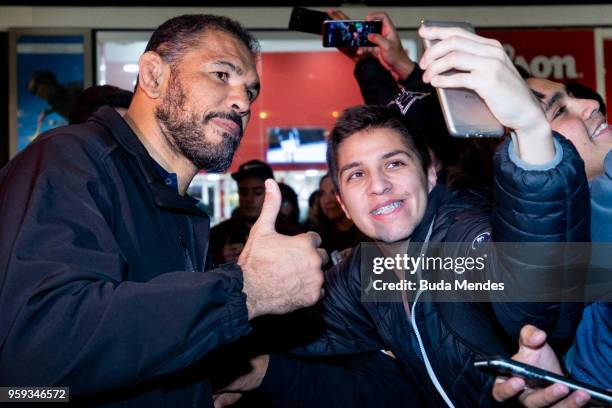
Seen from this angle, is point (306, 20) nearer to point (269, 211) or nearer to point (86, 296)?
point (269, 211)

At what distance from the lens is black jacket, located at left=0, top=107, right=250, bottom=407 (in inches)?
45.0

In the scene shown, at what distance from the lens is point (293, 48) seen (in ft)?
19.4

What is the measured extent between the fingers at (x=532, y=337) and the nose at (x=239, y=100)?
1.01 meters

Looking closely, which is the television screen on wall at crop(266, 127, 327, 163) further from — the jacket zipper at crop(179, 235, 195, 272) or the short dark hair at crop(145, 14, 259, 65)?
the jacket zipper at crop(179, 235, 195, 272)

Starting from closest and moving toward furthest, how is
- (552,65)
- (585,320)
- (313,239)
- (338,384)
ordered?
(313,239) → (585,320) → (338,384) → (552,65)

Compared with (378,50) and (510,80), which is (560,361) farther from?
(378,50)

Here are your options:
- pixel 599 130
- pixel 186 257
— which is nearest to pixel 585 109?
pixel 599 130

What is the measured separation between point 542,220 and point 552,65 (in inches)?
191

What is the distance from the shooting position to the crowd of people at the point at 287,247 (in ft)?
3.80

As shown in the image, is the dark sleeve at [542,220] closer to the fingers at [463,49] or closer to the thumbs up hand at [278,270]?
the fingers at [463,49]

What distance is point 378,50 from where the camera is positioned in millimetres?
3100

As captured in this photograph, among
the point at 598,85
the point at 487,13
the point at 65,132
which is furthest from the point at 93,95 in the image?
the point at 598,85

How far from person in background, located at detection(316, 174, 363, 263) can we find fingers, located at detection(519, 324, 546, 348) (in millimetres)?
2934

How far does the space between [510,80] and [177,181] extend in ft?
3.44
